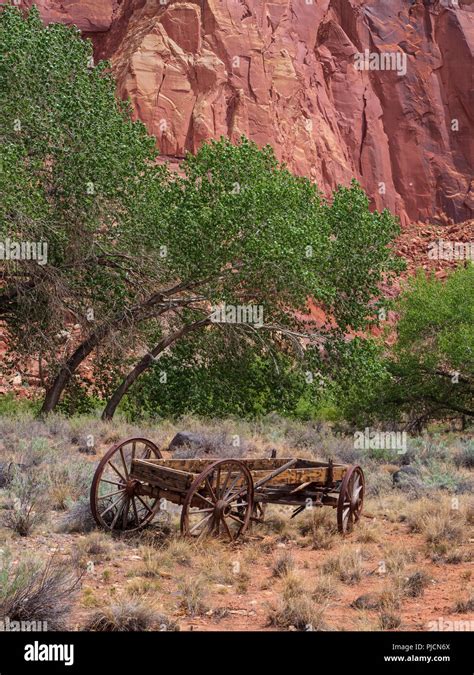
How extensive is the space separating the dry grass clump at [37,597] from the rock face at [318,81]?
123ft

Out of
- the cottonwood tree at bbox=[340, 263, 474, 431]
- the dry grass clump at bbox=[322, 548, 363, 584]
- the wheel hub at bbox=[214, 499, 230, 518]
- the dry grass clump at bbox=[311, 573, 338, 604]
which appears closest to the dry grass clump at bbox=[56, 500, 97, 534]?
the wheel hub at bbox=[214, 499, 230, 518]

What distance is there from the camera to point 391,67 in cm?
5559

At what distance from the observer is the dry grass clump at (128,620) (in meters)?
5.21

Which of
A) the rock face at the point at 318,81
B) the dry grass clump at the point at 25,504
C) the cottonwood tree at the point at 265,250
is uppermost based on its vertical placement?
the rock face at the point at 318,81

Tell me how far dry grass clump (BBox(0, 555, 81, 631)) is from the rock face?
1480 inches

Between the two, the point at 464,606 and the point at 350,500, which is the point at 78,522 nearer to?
the point at 350,500

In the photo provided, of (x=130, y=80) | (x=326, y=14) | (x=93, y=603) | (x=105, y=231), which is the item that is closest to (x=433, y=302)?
(x=105, y=231)

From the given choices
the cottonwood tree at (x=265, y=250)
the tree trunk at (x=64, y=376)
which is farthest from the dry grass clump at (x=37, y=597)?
the tree trunk at (x=64, y=376)

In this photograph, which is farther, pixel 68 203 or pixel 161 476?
pixel 68 203

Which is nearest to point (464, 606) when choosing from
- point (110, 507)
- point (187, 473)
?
point (187, 473)

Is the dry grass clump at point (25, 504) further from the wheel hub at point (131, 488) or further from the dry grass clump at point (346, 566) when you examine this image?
the dry grass clump at point (346, 566)

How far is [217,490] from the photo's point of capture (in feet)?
25.1

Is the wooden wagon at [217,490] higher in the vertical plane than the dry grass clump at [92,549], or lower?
higher

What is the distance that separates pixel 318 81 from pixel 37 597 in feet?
163
